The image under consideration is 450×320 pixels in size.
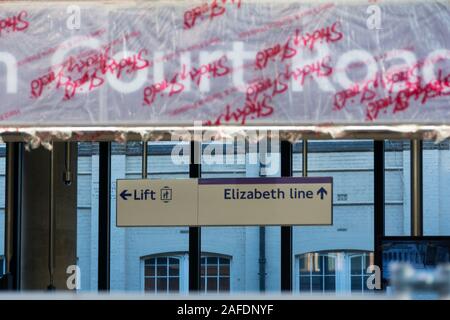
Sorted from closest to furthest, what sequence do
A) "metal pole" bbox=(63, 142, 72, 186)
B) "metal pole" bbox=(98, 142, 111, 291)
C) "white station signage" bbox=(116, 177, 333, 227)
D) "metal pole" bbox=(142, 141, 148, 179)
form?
"white station signage" bbox=(116, 177, 333, 227)
"metal pole" bbox=(142, 141, 148, 179)
"metal pole" bbox=(98, 142, 111, 291)
"metal pole" bbox=(63, 142, 72, 186)

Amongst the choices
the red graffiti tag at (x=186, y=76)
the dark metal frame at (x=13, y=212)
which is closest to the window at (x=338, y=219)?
the red graffiti tag at (x=186, y=76)

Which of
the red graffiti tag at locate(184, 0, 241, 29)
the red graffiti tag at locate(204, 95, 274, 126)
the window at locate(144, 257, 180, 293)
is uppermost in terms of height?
the red graffiti tag at locate(184, 0, 241, 29)

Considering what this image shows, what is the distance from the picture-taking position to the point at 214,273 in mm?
8336

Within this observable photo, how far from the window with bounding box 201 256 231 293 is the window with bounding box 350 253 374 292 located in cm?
112

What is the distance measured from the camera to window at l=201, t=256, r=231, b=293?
27.1 ft

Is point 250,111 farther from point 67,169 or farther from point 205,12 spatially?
point 67,169

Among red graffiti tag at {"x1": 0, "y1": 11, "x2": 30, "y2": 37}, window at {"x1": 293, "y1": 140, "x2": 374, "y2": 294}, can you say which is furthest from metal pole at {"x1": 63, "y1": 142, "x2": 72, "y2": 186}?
window at {"x1": 293, "y1": 140, "x2": 374, "y2": 294}

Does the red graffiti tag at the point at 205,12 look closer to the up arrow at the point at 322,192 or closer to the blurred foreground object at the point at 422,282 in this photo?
the up arrow at the point at 322,192

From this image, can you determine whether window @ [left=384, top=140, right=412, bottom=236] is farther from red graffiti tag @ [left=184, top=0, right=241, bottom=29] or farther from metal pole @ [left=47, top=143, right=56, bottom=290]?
metal pole @ [left=47, top=143, right=56, bottom=290]

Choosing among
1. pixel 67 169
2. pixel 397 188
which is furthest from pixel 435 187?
pixel 67 169

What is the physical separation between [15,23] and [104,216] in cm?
209

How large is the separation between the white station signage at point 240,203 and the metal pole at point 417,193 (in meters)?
0.75

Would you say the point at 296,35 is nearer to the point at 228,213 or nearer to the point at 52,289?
the point at 228,213
